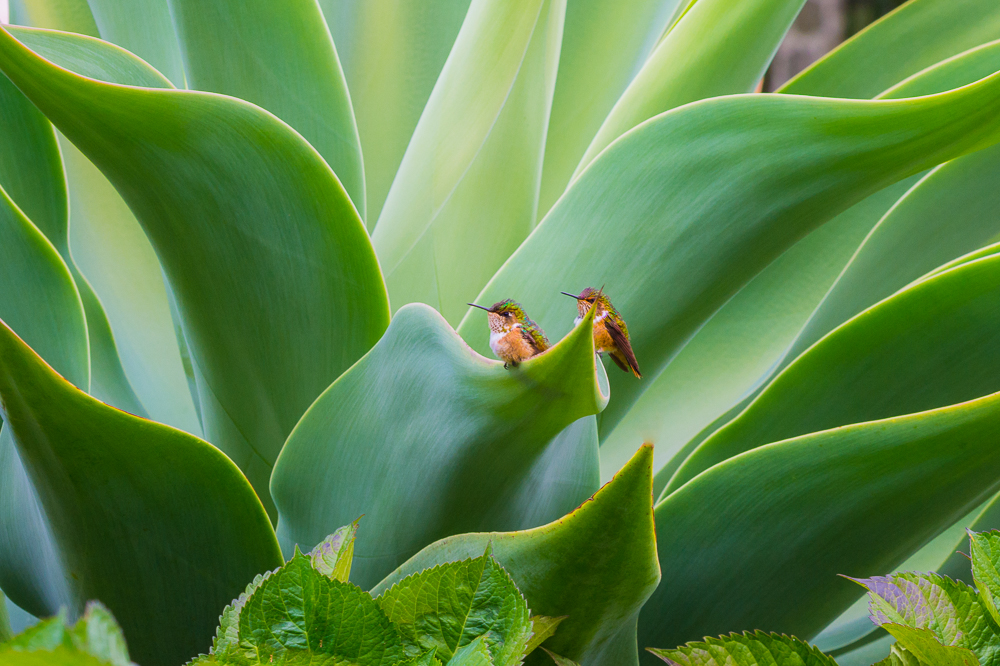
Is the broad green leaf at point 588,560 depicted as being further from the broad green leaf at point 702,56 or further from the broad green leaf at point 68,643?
the broad green leaf at point 702,56

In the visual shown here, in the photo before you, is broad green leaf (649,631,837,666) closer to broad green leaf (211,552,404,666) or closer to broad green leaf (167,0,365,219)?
broad green leaf (211,552,404,666)

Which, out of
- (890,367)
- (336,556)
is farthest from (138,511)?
(890,367)

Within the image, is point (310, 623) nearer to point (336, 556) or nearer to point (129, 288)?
point (336, 556)

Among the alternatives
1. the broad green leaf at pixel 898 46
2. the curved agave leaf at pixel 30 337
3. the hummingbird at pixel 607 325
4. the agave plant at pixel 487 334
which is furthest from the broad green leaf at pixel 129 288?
the broad green leaf at pixel 898 46

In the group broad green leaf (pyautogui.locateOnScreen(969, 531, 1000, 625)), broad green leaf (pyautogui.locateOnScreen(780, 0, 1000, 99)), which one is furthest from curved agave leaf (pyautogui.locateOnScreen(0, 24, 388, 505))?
broad green leaf (pyautogui.locateOnScreen(780, 0, 1000, 99))

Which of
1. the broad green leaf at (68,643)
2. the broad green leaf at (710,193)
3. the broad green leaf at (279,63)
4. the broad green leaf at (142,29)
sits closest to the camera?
the broad green leaf at (68,643)

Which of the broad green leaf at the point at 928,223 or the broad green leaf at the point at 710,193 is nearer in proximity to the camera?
the broad green leaf at the point at 710,193

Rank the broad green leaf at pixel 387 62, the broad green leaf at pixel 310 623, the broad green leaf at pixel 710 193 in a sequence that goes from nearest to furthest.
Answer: the broad green leaf at pixel 310 623 → the broad green leaf at pixel 710 193 → the broad green leaf at pixel 387 62
